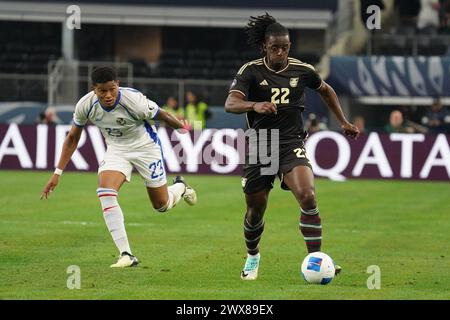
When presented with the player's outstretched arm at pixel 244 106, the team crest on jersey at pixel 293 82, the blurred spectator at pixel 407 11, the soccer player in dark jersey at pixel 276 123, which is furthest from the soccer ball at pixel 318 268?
the blurred spectator at pixel 407 11

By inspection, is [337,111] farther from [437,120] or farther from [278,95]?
[437,120]

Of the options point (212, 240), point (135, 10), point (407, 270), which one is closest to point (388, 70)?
point (135, 10)

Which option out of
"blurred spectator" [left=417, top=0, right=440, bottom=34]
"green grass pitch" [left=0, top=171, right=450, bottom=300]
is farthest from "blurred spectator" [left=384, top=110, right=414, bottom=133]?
"blurred spectator" [left=417, top=0, right=440, bottom=34]

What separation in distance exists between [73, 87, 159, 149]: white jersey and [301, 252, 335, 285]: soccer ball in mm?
2792

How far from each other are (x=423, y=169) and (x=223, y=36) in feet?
51.1

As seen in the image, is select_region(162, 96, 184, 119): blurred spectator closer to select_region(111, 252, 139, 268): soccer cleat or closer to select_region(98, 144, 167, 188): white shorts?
select_region(98, 144, 167, 188): white shorts

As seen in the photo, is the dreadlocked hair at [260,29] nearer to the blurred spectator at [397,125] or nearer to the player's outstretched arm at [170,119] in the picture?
the player's outstretched arm at [170,119]

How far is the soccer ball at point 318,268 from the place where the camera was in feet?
35.6

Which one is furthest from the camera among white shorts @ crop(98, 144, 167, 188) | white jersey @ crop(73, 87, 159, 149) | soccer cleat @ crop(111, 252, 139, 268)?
white shorts @ crop(98, 144, 167, 188)

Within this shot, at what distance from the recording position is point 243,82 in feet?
37.0

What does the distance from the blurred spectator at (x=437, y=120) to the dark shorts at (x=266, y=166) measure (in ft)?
60.1

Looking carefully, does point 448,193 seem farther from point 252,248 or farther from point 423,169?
point 252,248

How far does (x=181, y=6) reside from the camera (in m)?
39.3

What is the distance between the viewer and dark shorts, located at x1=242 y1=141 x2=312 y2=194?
11.2 m
